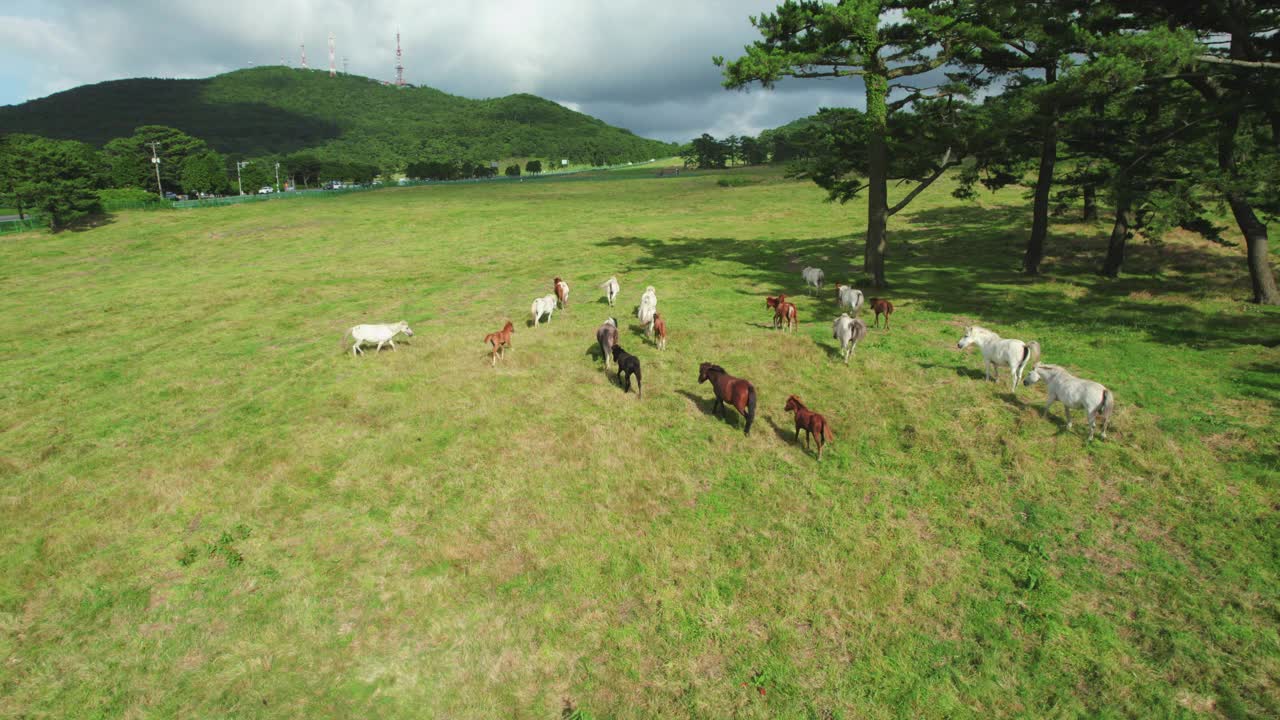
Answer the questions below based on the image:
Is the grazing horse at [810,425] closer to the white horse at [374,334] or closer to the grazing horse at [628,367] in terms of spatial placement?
the grazing horse at [628,367]

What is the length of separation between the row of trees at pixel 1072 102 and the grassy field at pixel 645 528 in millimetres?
5083

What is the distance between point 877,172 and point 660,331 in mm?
14681

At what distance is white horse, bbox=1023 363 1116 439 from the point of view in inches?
459

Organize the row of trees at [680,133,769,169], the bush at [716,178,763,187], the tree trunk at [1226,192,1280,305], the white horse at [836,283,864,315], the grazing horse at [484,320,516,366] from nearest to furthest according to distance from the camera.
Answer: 1. the grazing horse at [484,320,516,366]
2. the tree trunk at [1226,192,1280,305]
3. the white horse at [836,283,864,315]
4. the bush at [716,178,763,187]
5. the row of trees at [680,133,769,169]

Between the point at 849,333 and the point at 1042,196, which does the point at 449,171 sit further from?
the point at 849,333

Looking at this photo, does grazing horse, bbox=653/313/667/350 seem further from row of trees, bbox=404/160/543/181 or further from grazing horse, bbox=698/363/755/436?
row of trees, bbox=404/160/543/181

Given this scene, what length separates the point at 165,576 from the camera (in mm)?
9523

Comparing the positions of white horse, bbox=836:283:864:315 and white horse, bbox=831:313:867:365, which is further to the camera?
white horse, bbox=836:283:864:315

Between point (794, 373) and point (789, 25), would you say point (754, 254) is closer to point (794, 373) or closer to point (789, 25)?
point (789, 25)

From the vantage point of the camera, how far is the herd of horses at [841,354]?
1201 centimetres

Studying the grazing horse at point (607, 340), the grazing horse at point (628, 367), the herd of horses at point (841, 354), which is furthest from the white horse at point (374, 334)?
the grazing horse at point (628, 367)

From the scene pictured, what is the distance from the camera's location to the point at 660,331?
17.8 meters

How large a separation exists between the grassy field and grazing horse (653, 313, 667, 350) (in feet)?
1.33

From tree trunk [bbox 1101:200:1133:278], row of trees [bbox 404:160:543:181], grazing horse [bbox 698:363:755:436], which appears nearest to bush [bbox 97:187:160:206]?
grazing horse [bbox 698:363:755:436]
